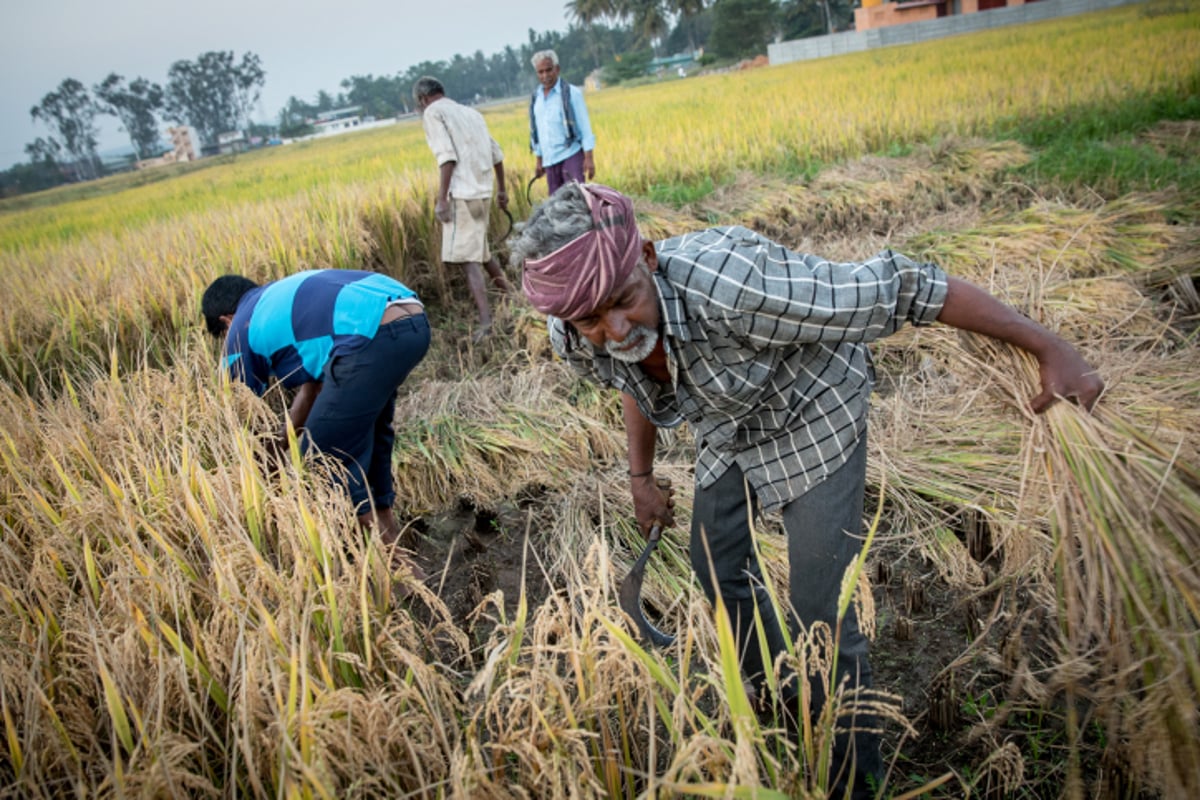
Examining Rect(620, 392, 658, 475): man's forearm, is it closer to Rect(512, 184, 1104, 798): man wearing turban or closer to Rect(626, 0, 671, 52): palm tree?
Rect(512, 184, 1104, 798): man wearing turban

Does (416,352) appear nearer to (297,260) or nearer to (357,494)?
(357,494)

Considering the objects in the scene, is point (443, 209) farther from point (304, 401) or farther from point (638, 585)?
point (638, 585)

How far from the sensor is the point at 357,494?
247cm

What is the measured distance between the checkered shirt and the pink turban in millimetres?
109

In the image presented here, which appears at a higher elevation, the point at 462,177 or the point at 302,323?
the point at 462,177

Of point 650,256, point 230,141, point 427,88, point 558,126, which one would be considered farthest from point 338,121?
point 650,256

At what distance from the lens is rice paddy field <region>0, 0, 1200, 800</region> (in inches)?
41.2

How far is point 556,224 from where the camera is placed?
122 cm

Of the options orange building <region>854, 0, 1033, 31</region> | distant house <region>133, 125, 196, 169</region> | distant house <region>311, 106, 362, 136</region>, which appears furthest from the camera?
distant house <region>311, 106, 362, 136</region>

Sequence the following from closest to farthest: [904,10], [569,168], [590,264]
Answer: [590,264], [569,168], [904,10]

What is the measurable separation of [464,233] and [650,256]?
11.3 feet

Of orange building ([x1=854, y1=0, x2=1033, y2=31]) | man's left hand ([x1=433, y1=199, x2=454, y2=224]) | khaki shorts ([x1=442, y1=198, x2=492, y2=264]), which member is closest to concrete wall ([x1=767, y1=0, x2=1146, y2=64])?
orange building ([x1=854, y1=0, x2=1033, y2=31])

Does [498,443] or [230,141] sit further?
[230,141]

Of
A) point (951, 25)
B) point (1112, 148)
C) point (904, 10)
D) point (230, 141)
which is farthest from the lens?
point (230, 141)
